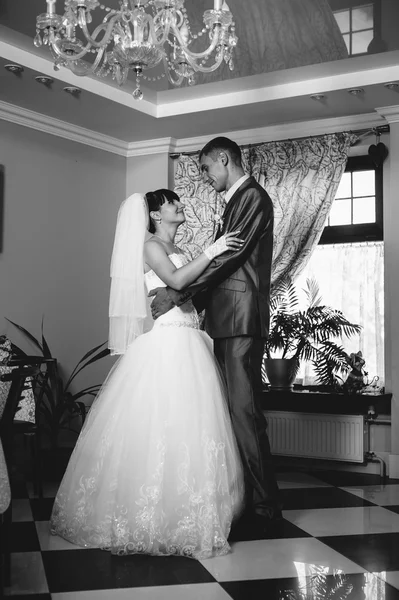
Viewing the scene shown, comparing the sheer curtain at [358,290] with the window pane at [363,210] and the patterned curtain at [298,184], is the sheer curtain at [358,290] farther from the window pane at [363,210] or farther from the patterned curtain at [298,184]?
the patterned curtain at [298,184]

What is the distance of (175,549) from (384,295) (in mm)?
3352

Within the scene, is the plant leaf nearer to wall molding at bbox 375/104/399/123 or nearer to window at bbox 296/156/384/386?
window at bbox 296/156/384/386

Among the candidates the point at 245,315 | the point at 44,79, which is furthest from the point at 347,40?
the point at 245,315

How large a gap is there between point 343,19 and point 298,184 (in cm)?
172

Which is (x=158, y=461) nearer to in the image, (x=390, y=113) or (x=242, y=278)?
(x=242, y=278)

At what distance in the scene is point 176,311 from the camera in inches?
148

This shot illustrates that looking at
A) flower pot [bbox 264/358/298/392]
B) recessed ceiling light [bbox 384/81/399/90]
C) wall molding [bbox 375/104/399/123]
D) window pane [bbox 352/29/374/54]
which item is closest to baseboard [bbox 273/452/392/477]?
flower pot [bbox 264/358/298/392]

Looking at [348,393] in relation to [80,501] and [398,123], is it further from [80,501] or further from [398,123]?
[80,501]

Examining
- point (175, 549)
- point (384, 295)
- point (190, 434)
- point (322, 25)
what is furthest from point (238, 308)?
point (384, 295)

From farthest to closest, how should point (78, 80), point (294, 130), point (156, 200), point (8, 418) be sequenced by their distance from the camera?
point (294, 130), point (78, 80), point (156, 200), point (8, 418)

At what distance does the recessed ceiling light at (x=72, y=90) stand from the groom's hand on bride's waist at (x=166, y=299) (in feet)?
7.36

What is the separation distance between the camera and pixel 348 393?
570cm

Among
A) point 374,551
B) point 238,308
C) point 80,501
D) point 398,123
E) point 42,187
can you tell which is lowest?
point 374,551

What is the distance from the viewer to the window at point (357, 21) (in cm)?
440
